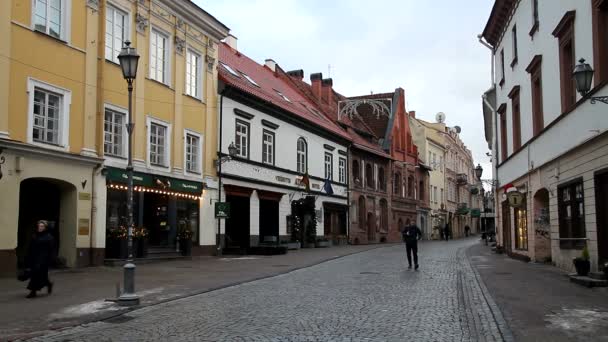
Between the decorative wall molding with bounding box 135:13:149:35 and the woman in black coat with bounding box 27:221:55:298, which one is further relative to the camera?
the decorative wall molding with bounding box 135:13:149:35

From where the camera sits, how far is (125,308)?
11211mm

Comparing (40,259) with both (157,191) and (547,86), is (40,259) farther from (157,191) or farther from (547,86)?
(547,86)

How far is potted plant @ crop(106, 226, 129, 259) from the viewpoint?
20.4 meters

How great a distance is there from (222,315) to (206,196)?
15908mm

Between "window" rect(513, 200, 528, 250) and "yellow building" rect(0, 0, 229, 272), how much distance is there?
42.0 feet

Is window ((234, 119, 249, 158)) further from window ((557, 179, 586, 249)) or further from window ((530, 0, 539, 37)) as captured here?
window ((557, 179, 586, 249))

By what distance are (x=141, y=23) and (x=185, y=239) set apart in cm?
843

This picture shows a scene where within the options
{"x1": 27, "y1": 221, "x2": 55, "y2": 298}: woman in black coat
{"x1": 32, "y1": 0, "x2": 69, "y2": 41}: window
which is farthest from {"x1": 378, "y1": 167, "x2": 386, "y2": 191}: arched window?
{"x1": 27, "y1": 221, "x2": 55, "y2": 298}: woman in black coat

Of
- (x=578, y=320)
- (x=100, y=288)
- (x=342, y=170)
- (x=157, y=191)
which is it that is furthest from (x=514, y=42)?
(x=342, y=170)

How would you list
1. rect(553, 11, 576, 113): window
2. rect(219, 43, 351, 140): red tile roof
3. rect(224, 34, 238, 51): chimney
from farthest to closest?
rect(224, 34, 238, 51): chimney < rect(219, 43, 351, 140): red tile roof < rect(553, 11, 576, 113): window

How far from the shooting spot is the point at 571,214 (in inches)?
687

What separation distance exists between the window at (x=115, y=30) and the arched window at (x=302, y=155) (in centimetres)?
1598

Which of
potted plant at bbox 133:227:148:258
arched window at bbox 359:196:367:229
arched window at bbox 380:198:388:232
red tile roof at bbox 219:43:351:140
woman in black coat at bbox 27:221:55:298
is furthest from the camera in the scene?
arched window at bbox 380:198:388:232

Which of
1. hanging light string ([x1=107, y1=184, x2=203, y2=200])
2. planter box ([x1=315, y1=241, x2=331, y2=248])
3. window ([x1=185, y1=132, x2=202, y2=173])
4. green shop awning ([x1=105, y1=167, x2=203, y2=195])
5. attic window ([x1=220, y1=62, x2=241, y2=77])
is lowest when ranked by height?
planter box ([x1=315, y1=241, x2=331, y2=248])
